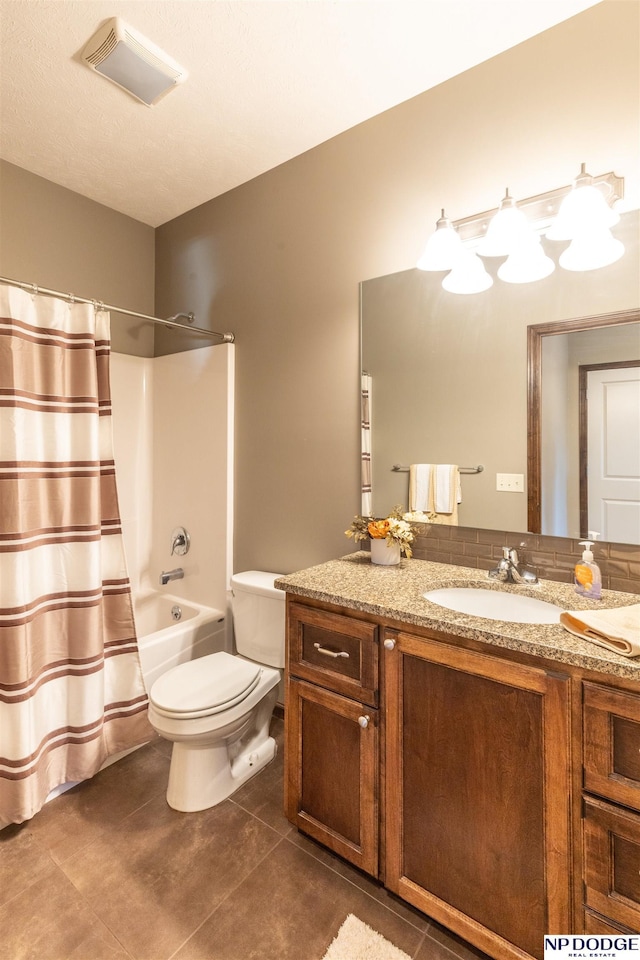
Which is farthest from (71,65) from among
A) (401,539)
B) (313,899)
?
(313,899)

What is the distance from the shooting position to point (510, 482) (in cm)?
158

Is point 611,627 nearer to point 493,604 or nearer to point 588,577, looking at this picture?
point 588,577

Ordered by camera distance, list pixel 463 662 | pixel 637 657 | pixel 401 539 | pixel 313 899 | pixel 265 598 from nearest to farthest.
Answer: pixel 637 657 < pixel 463 662 < pixel 313 899 < pixel 401 539 < pixel 265 598

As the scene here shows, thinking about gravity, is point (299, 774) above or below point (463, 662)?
below

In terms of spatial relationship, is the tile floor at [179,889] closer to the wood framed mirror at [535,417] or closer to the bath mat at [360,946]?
the bath mat at [360,946]

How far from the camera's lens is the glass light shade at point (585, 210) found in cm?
134

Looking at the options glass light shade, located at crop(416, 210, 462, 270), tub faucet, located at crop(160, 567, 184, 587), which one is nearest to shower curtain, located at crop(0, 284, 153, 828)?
tub faucet, located at crop(160, 567, 184, 587)

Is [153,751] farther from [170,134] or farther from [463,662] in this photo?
[170,134]

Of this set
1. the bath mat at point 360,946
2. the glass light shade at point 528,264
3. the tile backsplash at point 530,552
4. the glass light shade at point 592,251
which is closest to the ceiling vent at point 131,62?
the glass light shade at point 528,264

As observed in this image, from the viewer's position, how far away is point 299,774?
4.87 ft

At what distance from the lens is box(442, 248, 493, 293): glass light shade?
1.60 meters

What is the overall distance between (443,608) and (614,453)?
29.1 inches

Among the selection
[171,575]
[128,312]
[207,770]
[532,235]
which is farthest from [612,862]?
[128,312]

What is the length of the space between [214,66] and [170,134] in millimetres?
449
